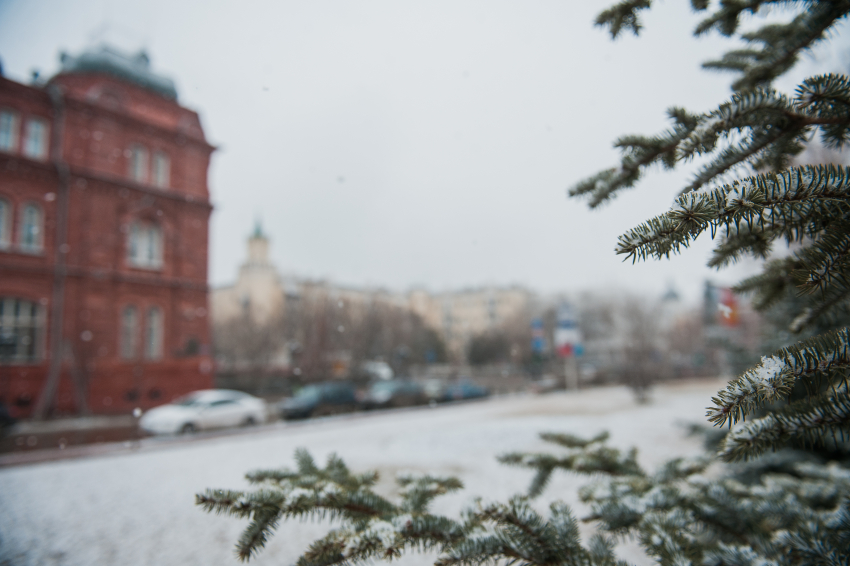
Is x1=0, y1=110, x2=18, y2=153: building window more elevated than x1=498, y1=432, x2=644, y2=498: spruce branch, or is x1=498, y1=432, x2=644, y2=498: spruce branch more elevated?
x1=0, y1=110, x2=18, y2=153: building window

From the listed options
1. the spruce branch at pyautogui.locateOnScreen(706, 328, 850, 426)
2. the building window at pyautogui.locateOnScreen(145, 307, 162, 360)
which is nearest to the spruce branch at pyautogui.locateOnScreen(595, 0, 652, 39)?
the spruce branch at pyautogui.locateOnScreen(706, 328, 850, 426)

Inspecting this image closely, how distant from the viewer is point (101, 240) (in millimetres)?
17688

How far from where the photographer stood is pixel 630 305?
44.8m

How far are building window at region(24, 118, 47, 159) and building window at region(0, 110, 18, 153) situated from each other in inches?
11.9

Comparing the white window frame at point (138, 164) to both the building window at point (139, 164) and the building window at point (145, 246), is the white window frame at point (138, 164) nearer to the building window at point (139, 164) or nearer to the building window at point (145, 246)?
the building window at point (139, 164)

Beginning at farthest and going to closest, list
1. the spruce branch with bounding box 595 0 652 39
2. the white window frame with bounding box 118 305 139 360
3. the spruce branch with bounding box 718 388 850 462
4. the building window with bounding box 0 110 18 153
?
the white window frame with bounding box 118 305 139 360
the building window with bounding box 0 110 18 153
the spruce branch with bounding box 595 0 652 39
the spruce branch with bounding box 718 388 850 462

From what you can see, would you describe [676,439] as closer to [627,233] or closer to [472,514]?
[472,514]

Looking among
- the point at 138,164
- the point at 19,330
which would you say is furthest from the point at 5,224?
the point at 138,164

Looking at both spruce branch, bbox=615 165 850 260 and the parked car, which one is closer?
spruce branch, bbox=615 165 850 260

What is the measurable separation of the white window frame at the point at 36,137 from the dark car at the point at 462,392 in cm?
1787

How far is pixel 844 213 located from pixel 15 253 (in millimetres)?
21044

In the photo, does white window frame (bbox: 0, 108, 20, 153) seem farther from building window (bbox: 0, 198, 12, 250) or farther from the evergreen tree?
the evergreen tree

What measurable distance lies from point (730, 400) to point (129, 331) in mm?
21365

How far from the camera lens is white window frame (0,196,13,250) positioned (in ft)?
51.3
